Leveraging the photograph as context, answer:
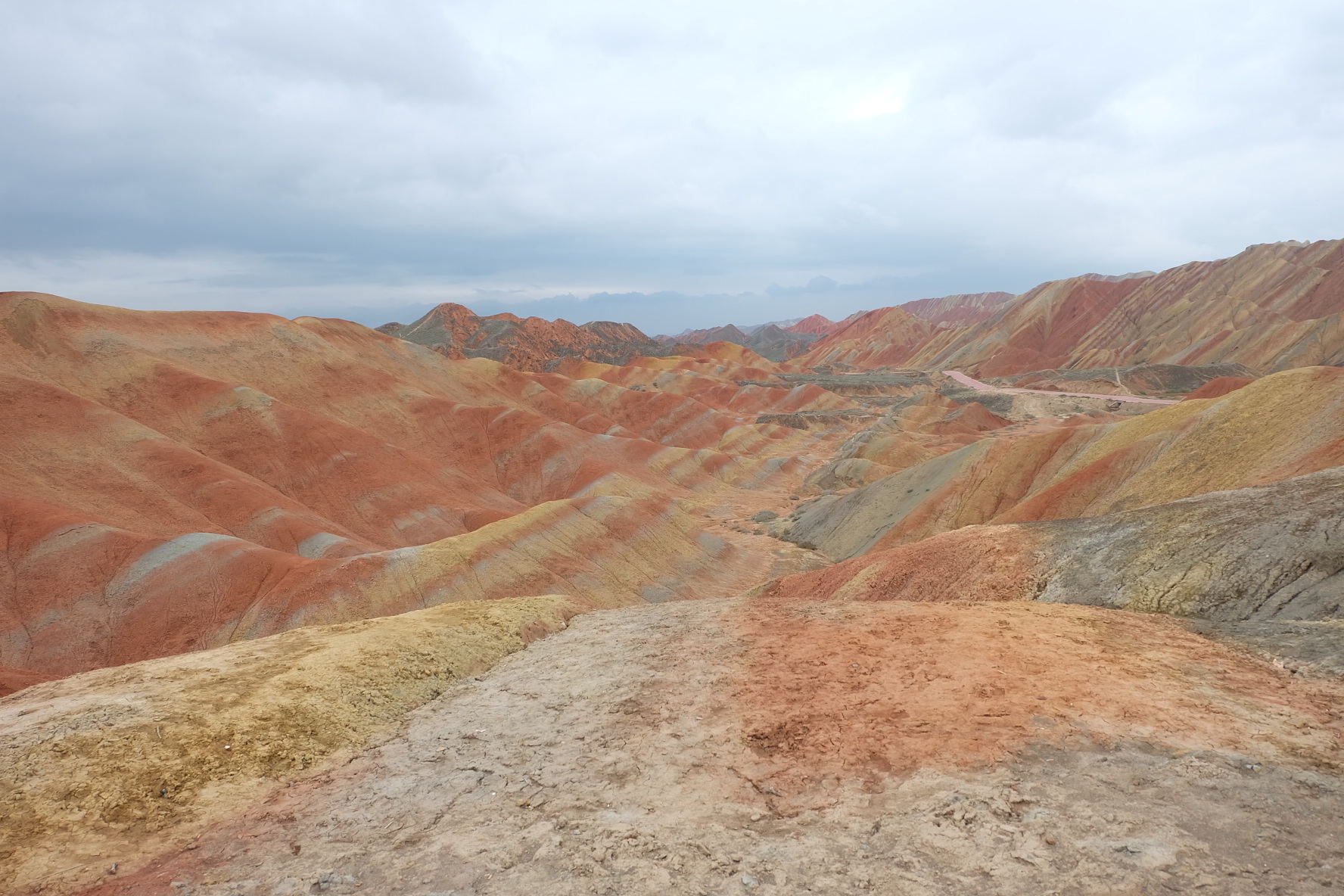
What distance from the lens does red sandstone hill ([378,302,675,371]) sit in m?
158

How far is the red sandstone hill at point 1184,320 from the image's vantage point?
110625 millimetres

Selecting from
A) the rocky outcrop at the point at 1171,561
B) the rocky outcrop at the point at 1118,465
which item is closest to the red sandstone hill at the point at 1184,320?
the rocky outcrop at the point at 1118,465

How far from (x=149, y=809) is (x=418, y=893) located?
4881mm

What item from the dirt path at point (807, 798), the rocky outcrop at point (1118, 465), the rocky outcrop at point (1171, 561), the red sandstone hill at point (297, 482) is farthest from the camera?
the red sandstone hill at point (297, 482)

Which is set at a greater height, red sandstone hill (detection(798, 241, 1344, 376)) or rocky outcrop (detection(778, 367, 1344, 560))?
red sandstone hill (detection(798, 241, 1344, 376))

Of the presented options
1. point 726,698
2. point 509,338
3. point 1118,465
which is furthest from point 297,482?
point 509,338

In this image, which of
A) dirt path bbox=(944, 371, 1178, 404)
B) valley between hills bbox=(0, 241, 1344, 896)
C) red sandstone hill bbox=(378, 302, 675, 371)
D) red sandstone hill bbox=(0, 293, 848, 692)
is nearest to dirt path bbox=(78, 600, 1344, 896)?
valley between hills bbox=(0, 241, 1344, 896)

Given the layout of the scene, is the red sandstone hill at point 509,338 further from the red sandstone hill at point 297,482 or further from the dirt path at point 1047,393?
the dirt path at point 1047,393

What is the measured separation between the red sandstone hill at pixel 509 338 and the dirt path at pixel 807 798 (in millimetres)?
145285

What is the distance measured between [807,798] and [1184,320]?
165m

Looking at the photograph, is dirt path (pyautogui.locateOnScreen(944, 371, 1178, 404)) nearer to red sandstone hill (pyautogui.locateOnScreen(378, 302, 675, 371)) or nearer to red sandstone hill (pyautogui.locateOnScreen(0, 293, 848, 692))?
red sandstone hill (pyautogui.locateOnScreen(0, 293, 848, 692))

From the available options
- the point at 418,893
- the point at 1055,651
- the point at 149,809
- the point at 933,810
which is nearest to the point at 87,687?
the point at 149,809

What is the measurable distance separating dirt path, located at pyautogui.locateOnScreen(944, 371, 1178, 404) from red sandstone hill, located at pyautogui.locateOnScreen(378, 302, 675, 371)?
3149 inches

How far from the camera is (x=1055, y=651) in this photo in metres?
12.6
